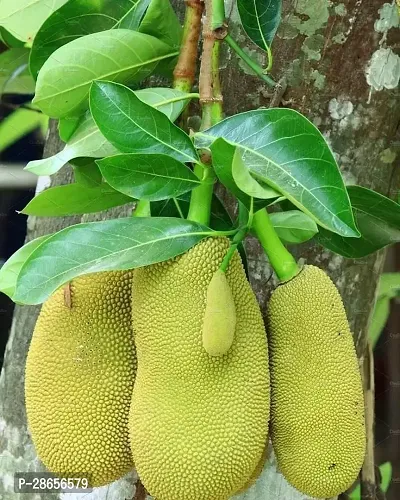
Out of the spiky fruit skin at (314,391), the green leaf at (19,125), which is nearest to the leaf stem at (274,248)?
the spiky fruit skin at (314,391)

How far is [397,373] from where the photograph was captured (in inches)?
72.4

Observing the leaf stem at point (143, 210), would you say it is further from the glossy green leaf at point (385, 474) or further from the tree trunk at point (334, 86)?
the glossy green leaf at point (385, 474)

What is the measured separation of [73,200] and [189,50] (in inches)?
8.3

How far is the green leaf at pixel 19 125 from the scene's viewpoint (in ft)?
5.67

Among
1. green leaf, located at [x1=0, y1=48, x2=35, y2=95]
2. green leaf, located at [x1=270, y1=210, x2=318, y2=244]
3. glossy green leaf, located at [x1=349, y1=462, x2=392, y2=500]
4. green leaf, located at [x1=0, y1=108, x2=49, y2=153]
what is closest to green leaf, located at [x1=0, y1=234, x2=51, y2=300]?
green leaf, located at [x1=270, y1=210, x2=318, y2=244]

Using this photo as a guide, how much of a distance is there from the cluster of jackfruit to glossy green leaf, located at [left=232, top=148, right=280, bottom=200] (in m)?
0.09

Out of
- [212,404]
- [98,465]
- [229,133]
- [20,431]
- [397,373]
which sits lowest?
[397,373]

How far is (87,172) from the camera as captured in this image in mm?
743

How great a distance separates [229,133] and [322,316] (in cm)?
20

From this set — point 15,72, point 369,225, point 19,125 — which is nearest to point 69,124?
point 369,225

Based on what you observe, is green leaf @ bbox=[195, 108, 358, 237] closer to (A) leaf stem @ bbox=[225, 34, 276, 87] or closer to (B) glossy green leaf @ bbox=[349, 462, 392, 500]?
(A) leaf stem @ bbox=[225, 34, 276, 87]

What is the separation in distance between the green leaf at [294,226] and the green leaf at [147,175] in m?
0.15

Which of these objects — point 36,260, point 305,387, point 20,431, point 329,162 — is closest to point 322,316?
point 305,387

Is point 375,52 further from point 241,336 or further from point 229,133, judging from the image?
point 241,336
